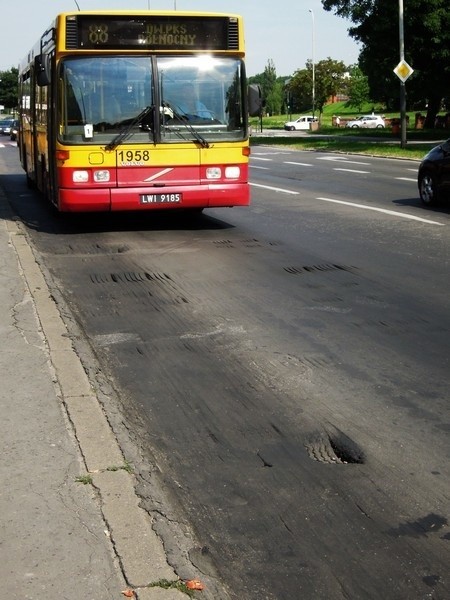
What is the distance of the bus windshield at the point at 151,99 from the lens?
13820 millimetres

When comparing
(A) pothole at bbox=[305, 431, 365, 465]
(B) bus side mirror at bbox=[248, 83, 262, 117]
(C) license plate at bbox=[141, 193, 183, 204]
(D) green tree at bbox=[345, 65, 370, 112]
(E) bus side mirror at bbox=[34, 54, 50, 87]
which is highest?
(D) green tree at bbox=[345, 65, 370, 112]

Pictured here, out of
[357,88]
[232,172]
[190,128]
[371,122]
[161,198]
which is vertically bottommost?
[161,198]

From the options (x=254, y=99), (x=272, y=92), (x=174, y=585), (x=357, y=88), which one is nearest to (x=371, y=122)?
(x=357, y=88)

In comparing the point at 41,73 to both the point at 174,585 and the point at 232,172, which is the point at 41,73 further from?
the point at 174,585

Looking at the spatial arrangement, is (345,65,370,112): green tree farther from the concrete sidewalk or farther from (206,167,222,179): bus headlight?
the concrete sidewalk

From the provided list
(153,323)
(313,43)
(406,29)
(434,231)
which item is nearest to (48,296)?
(153,323)

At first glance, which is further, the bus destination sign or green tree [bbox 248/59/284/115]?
green tree [bbox 248/59/284/115]

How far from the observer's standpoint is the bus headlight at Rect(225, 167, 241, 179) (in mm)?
14509

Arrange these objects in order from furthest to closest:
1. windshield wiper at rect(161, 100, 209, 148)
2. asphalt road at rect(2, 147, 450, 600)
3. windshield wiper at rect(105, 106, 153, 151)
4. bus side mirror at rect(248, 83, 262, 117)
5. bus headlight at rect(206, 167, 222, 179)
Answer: bus side mirror at rect(248, 83, 262, 117)
bus headlight at rect(206, 167, 222, 179)
windshield wiper at rect(161, 100, 209, 148)
windshield wiper at rect(105, 106, 153, 151)
asphalt road at rect(2, 147, 450, 600)

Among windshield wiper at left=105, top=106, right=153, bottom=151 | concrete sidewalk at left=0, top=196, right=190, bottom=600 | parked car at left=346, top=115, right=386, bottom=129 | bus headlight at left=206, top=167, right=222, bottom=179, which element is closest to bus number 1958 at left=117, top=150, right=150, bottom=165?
windshield wiper at left=105, top=106, right=153, bottom=151

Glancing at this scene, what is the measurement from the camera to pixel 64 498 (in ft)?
14.8

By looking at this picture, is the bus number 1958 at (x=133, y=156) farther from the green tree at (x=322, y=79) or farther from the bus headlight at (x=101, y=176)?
the green tree at (x=322, y=79)

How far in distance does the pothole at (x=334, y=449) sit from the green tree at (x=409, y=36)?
50693 millimetres

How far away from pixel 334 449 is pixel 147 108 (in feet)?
31.0
